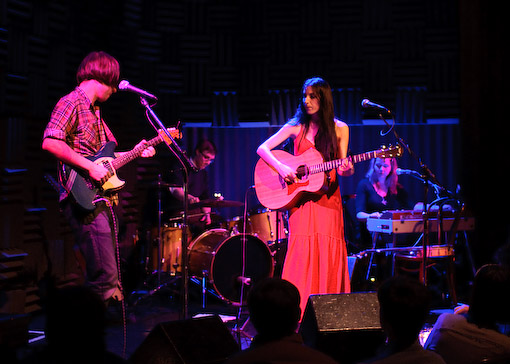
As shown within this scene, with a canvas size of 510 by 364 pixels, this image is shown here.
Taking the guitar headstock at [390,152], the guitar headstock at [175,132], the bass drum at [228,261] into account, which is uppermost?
the guitar headstock at [175,132]

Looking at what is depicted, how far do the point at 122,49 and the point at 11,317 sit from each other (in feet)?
15.2

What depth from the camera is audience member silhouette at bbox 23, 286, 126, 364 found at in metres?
1.81

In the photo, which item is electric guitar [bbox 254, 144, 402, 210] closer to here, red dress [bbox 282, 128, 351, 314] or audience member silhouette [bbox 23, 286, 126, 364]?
red dress [bbox 282, 128, 351, 314]

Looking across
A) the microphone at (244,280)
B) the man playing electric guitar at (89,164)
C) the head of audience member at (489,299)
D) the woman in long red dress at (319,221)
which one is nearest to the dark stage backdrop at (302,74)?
the microphone at (244,280)

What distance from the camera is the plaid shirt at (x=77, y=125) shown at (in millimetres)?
4172

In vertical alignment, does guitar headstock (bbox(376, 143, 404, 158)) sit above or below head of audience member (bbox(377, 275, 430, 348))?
above

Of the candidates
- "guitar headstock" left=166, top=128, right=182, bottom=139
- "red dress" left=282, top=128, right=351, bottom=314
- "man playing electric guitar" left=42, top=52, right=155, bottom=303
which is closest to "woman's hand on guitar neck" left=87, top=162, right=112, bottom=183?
"man playing electric guitar" left=42, top=52, right=155, bottom=303

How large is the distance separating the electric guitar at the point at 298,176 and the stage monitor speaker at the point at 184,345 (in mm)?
2014

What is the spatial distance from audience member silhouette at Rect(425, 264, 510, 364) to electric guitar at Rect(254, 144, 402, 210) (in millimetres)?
1917

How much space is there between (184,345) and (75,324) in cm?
85

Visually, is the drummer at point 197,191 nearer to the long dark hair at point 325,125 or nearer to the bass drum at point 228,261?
the bass drum at point 228,261

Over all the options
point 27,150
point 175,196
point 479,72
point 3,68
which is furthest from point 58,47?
point 479,72

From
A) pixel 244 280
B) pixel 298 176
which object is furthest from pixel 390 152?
pixel 244 280

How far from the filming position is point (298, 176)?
15.3 feet
